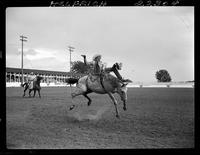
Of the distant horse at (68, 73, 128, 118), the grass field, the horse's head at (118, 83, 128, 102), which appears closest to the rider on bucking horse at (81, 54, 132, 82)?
the distant horse at (68, 73, 128, 118)

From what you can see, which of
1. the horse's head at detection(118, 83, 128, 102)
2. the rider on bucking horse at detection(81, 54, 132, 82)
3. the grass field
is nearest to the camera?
the grass field

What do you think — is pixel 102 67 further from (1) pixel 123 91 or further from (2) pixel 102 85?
(1) pixel 123 91

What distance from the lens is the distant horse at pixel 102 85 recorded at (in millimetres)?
4449

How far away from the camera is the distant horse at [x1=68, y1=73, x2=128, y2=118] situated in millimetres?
4449

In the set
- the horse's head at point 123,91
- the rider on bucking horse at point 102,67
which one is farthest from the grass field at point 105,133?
the rider on bucking horse at point 102,67

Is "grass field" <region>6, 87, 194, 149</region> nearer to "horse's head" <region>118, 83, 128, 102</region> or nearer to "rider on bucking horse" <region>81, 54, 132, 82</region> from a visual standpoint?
"horse's head" <region>118, 83, 128, 102</region>

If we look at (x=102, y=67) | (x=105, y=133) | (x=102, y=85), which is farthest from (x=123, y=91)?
(x=105, y=133)

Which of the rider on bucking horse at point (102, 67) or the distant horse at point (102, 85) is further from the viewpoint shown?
the distant horse at point (102, 85)

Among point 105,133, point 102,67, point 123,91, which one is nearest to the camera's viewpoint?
point 105,133

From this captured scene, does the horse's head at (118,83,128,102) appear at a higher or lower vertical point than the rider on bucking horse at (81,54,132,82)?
lower

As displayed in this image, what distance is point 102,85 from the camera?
181 inches

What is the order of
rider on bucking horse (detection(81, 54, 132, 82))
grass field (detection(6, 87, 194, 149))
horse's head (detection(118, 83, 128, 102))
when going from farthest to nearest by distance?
horse's head (detection(118, 83, 128, 102)) → rider on bucking horse (detection(81, 54, 132, 82)) → grass field (detection(6, 87, 194, 149))

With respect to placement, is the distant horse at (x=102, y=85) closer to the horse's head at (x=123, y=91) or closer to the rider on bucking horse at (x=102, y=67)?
the horse's head at (x=123, y=91)
